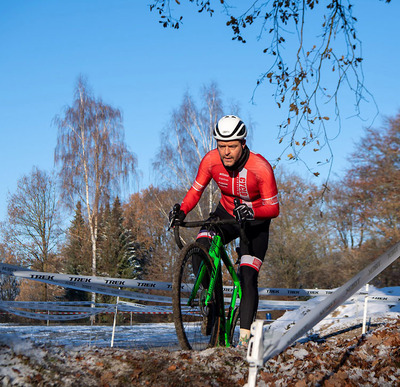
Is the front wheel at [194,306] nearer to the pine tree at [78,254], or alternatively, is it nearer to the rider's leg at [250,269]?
the rider's leg at [250,269]

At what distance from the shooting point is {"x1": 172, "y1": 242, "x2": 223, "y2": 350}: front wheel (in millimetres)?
4395

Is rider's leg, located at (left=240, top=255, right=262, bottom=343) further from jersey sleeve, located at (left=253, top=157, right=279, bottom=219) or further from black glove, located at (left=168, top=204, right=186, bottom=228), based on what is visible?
black glove, located at (left=168, top=204, right=186, bottom=228)

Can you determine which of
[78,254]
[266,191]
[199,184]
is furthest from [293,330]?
[78,254]

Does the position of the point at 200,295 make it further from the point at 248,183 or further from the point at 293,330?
the point at 293,330

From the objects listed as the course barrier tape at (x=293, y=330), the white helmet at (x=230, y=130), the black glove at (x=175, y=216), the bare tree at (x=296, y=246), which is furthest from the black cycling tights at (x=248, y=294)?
the bare tree at (x=296, y=246)

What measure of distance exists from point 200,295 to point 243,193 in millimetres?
1174

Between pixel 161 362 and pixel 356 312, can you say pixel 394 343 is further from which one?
pixel 356 312

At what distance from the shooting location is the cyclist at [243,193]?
496cm

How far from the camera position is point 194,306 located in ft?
15.6

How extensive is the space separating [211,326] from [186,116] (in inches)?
1061

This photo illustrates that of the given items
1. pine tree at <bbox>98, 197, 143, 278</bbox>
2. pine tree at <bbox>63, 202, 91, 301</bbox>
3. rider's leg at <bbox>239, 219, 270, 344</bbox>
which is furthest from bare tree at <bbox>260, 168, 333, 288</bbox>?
rider's leg at <bbox>239, 219, 270, 344</bbox>

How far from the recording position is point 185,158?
3084 centimetres

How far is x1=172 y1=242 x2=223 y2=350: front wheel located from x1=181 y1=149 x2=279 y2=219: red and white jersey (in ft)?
1.91

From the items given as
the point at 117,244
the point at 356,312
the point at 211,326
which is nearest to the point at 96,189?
the point at 117,244
